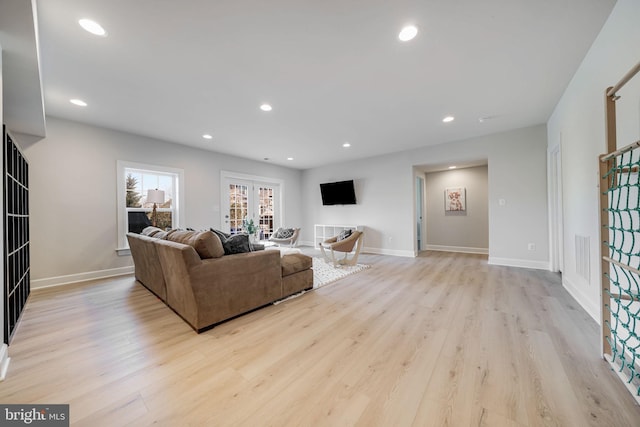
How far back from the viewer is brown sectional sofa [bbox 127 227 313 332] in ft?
6.84

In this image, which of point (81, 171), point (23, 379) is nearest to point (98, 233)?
point (81, 171)

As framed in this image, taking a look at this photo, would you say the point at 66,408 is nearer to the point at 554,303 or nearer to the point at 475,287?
the point at 475,287

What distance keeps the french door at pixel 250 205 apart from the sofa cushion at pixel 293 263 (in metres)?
2.91

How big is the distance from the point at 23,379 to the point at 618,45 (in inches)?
Answer: 191

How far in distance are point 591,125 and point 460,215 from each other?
4.28m

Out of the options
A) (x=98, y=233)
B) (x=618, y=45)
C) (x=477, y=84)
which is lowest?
(x=98, y=233)

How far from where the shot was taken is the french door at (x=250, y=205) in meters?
5.75

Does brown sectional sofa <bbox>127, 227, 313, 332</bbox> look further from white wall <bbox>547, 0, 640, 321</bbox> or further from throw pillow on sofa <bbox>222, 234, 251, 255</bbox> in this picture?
white wall <bbox>547, 0, 640, 321</bbox>

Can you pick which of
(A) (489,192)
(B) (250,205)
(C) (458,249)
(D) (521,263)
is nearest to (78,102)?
(B) (250,205)

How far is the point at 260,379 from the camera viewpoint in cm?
149

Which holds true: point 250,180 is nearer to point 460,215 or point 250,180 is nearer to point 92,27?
point 92,27

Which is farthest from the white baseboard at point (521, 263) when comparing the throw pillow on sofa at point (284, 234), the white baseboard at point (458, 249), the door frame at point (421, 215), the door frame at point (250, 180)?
the door frame at point (250, 180)

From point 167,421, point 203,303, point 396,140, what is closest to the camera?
point 167,421

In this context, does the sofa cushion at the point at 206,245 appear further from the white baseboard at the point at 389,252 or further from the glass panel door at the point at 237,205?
the white baseboard at the point at 389,252
